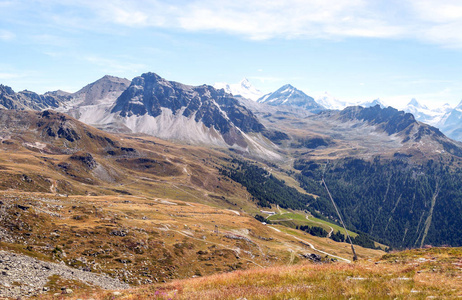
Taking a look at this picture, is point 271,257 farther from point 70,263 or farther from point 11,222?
point 11,222

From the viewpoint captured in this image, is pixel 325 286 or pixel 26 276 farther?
pixel 26 276

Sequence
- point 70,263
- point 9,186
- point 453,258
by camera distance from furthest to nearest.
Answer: point 9,186 < point 70,263 < point 453,258

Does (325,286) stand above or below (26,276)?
above

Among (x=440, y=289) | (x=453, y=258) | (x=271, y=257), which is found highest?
(x=440, y=289)

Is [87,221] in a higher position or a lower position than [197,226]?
higher

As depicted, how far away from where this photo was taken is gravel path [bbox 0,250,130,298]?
2900 centimetres

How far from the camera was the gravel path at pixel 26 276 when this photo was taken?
29000mm

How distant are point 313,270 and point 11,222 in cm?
5967

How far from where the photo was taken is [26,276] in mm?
33594

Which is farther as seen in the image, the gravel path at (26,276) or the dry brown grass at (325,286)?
the gravel path at (26,276)

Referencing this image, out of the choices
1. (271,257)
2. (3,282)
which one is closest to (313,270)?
(3,282)

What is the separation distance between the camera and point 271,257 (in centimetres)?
10306

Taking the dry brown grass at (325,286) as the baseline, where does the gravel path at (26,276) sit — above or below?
below

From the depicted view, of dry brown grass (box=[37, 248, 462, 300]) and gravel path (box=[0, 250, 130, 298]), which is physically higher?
dry brown grass (box=[37, 248, 462, 300])
